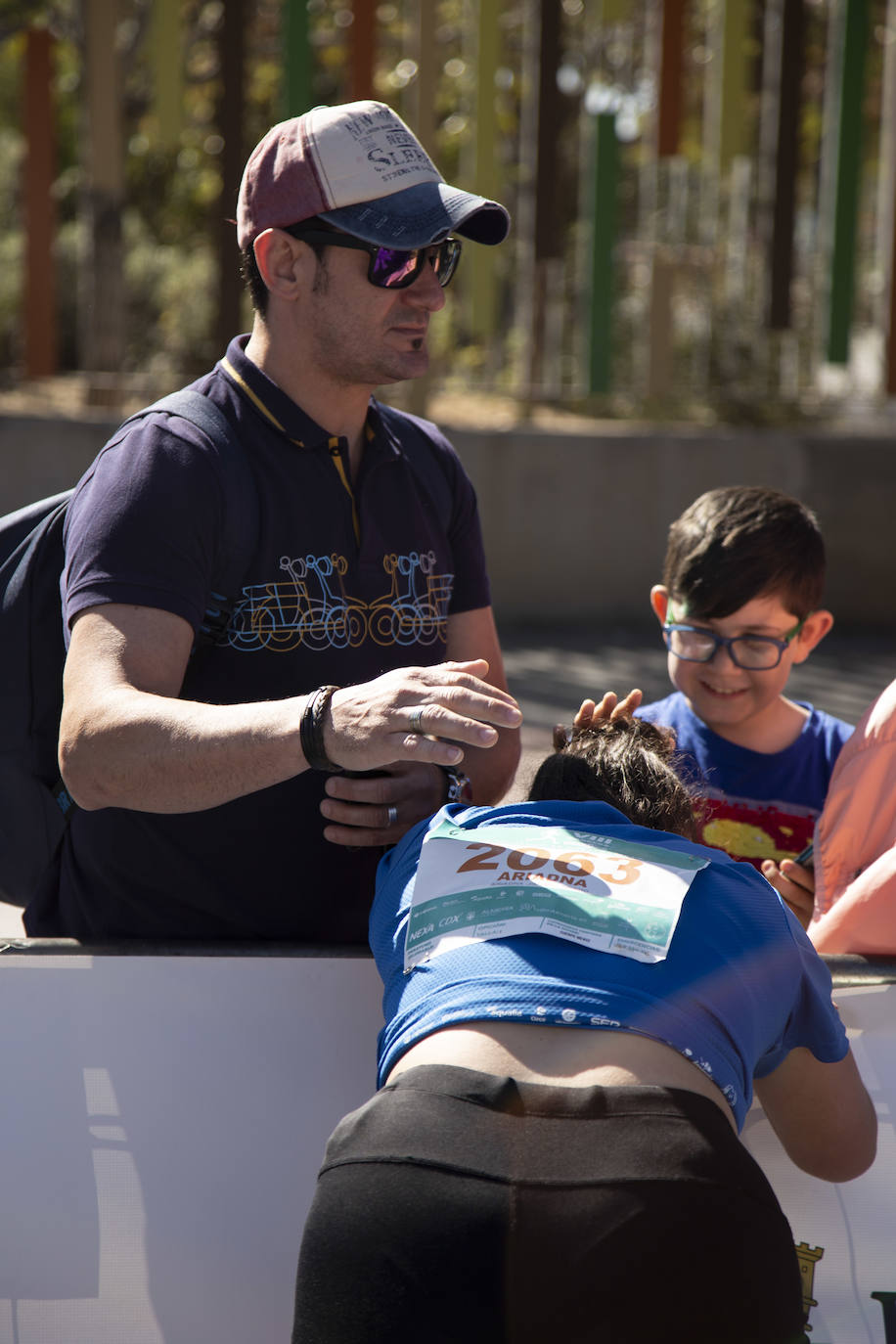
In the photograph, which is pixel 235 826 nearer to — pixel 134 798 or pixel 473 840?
pixel 134 798

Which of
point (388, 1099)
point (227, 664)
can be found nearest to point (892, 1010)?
point (388, 1099)

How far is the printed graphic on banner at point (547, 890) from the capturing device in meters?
1.74

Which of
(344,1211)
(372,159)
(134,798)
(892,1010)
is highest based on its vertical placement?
(372,159)

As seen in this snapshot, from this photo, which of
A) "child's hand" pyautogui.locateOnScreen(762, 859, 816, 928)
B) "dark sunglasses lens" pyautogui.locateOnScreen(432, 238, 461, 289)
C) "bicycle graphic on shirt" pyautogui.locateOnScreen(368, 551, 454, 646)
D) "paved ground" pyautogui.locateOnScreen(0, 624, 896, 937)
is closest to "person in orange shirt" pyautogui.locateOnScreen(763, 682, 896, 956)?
"child's hand" pyautogui.locateOnScreen(762, 859, 816, 928)

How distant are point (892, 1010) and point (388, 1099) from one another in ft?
3.13

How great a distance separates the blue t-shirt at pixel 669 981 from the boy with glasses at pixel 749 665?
0.85m

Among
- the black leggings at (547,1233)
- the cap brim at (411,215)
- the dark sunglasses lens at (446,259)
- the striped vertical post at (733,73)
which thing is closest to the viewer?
the black leggings at (547,1233)

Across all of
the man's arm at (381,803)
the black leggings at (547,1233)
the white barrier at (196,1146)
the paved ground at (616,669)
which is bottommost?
the paved ground at (616,669)

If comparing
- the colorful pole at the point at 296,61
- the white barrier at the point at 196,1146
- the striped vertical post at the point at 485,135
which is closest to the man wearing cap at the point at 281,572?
the white barrier at the point at 196,1146

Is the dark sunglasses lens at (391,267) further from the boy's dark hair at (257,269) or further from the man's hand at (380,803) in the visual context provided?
the man's hand at (380,803)

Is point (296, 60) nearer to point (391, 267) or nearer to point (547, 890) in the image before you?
point (391, 267)

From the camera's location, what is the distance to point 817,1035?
190cm

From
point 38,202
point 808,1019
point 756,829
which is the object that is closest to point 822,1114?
point 808,1019

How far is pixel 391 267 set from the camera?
229 centimetres
